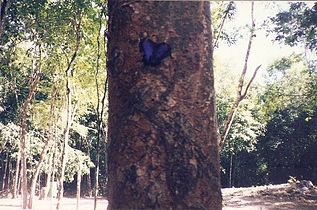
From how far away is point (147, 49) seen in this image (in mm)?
1290

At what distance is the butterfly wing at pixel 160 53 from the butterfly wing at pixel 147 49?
11mm

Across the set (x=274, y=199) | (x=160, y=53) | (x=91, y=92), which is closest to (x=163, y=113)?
(x=160, y=53)

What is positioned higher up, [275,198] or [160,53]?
[160,53]

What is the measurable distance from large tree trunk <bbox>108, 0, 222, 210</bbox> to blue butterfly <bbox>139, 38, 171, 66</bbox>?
0.06 feet

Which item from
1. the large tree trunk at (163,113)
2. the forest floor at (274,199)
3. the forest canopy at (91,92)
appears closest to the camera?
the large tree trunk at (163,113)

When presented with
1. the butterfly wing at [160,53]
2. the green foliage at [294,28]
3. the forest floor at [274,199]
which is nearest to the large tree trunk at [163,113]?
the butterfly wing at [160,53]

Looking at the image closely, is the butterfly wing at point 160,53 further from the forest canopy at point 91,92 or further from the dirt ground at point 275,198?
the dirt ground at point 275,198

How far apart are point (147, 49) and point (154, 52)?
0.10ft

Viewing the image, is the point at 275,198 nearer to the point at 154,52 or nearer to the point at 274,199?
the point at 274,199

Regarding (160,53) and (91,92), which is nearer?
(160,53)

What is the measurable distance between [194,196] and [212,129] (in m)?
0.25

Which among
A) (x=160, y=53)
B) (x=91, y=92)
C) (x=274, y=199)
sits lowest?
(x=274, y=199)

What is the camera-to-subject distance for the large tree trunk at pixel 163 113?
3.92ft

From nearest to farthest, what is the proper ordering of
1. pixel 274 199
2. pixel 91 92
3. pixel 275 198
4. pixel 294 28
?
pixel 294 28, pixel 91 92, pixel 274 199, pixel 275 198
